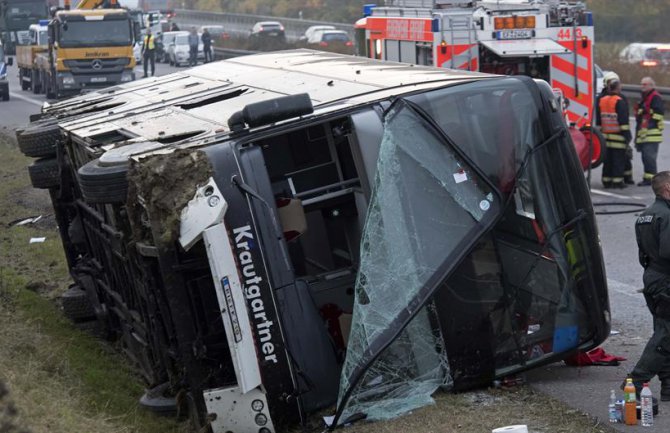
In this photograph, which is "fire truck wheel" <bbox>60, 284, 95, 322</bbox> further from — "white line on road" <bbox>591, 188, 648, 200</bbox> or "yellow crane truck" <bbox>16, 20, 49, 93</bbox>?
"yellow crane truck" <bbox>16, 20, 49, 93</bbox>

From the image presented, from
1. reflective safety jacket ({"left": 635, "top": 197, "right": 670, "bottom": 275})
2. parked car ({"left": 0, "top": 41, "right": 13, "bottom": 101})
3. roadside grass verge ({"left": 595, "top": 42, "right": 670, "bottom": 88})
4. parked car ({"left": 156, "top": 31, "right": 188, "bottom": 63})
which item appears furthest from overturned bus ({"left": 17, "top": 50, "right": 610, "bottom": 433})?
parked car ({"left": 156, "top": 31, "right": 188, "bottom": 63})

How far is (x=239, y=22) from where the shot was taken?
6756 cm


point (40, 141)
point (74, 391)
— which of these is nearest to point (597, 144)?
point (40, 141)

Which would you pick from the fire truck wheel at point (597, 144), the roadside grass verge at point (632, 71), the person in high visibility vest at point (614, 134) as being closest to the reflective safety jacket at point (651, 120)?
the person in high visibility vest at point (614, 134)

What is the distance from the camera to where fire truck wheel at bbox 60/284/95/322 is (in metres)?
9.86

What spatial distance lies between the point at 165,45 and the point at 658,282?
46470 millimetres

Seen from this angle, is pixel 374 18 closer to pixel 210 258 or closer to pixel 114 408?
pixel 114 408

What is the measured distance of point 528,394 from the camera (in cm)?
660

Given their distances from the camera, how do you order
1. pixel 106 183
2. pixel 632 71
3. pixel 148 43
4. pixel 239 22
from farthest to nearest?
pixel 239 22 → pixel 148 43 → pixel 632 71 → pixel 106 183

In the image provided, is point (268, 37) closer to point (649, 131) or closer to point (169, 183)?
point (649, 131)

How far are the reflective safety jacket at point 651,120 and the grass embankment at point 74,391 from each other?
299 inches

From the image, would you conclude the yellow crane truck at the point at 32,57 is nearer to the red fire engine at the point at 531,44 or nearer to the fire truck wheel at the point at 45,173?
the red fire engine at the point at 531,44

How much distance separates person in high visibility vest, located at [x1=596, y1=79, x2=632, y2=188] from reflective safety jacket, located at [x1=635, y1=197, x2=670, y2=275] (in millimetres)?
8772

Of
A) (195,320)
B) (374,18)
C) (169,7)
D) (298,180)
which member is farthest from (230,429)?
(169,7)
